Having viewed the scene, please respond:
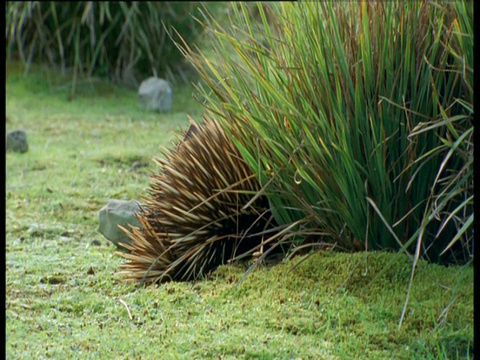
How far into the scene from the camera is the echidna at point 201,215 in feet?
14.2

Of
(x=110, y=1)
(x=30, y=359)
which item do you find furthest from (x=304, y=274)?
(x=110, y=1)

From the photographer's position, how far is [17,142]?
25.2 feet

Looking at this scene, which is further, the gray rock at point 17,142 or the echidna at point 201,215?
the gray rock at point 17,142

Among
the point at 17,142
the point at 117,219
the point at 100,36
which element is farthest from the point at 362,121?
the point at 100,36

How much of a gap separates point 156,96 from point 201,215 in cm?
537

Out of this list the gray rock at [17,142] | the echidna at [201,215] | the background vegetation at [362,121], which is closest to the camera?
the background vegetation at [362,121]

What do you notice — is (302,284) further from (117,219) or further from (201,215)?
(117,219)

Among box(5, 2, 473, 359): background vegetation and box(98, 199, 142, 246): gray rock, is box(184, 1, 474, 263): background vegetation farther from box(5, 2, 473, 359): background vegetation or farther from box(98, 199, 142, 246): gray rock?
box(98, 199, 142, 246): gray rock

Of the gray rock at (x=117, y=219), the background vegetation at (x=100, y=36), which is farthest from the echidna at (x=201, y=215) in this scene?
the background vegetation at (x=100, y=36)

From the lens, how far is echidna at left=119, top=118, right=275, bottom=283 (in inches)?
170

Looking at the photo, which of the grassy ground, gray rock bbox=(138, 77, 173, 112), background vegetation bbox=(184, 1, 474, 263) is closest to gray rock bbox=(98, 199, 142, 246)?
the grassy ground

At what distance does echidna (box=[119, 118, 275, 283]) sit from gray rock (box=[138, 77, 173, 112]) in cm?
510

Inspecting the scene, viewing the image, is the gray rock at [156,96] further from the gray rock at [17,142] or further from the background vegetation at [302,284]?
the background vegetation at [302,284]

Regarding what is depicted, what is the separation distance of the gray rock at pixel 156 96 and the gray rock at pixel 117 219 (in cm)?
440
